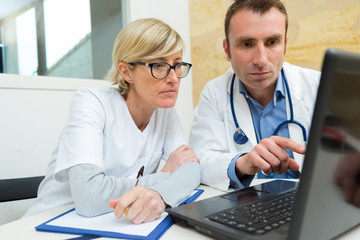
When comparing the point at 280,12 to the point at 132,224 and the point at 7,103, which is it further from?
the point at 7,103

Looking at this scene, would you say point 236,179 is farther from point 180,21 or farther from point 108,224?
point 180,21

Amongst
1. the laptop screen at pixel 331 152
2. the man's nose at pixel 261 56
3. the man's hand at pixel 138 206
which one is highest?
the man's nose at pixel 261 56

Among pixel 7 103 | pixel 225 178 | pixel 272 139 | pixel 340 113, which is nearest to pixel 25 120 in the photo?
pixel 7 103

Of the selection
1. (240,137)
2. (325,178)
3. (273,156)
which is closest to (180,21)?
(240,137)

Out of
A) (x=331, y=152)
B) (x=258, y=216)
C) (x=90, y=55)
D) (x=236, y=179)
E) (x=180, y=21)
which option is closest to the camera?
(x=331, y=152)

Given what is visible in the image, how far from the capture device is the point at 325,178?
0.34 m

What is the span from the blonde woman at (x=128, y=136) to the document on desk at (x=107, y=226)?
0.04 metres

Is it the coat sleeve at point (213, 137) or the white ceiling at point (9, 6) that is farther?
the white ceiling at point (9, 6)

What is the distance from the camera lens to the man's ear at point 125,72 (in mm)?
1063

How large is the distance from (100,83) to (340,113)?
167 centimetres

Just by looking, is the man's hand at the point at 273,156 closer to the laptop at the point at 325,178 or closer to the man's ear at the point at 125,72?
the laptop at the point at 325,178

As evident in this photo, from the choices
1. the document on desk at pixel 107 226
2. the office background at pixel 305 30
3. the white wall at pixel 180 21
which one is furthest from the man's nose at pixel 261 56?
the white wall at pixel 180 21

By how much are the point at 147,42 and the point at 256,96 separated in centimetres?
56

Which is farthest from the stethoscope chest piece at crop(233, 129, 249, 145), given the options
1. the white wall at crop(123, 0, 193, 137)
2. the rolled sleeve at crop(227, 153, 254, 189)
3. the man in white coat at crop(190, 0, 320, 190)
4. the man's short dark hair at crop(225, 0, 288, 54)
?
the white wall at crop(123, 0, 193, 137)
